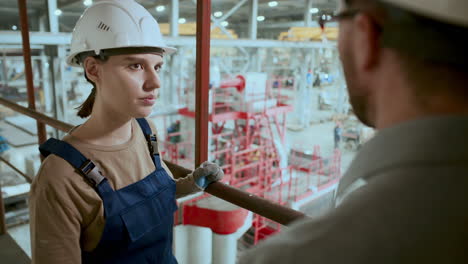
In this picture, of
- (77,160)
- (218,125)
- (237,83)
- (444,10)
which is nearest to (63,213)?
(77,160)

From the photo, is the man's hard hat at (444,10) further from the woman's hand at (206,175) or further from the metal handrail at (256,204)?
the woman's hand at (206,175)

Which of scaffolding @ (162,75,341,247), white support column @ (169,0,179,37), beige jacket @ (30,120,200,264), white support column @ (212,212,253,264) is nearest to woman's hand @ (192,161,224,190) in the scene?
beige jacket @ (30,120,200,264)

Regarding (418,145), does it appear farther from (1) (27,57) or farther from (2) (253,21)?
(2) (253,21)

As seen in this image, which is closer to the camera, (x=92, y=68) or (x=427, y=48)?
(x=427, y=48)

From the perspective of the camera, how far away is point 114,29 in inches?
56.3

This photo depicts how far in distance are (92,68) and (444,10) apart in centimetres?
132

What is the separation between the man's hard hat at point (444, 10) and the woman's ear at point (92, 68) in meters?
1.26

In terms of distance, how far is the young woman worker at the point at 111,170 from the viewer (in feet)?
4.13

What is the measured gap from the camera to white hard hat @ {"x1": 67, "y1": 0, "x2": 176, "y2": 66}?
1.42 metres

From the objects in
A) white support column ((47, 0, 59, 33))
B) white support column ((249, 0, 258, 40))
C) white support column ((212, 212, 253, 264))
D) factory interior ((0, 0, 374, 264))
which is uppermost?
white support column ((249, 0, 258, 40))

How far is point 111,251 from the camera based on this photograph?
1.39 m

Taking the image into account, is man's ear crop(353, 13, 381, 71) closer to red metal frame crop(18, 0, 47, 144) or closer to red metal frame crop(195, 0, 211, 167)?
red metal frame crop(195, 0, 211, 167)

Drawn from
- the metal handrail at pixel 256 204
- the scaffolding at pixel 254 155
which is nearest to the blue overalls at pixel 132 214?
the metal handrail at pixel 256 204

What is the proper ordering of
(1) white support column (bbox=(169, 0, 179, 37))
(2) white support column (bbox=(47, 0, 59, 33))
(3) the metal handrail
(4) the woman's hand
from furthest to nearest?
(1) white support column (bbox=(169, 0, 179, 37)) < (2) white support column (bbox=(47, 0, 59, 33)) < (4) the woman's hand < (3) the metal handrail
